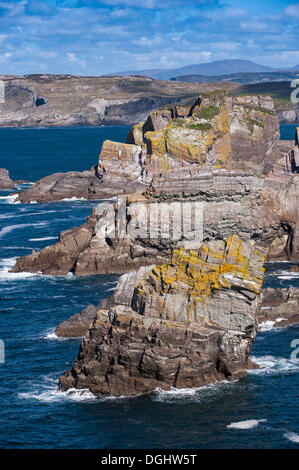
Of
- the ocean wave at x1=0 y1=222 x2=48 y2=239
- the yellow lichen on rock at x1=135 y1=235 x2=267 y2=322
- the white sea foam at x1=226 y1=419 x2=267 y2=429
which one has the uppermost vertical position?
the yellow lichen on rock at x1=135 y1=235 x2=267 y2=322

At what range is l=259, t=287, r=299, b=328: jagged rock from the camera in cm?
6931

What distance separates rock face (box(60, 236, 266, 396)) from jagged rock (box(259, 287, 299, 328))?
43.9ft

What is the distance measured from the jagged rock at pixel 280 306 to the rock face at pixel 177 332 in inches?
526

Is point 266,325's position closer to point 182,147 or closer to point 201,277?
point 201,277

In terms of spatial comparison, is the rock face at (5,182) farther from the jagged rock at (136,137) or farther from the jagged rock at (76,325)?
the jagged rock at (76,325)

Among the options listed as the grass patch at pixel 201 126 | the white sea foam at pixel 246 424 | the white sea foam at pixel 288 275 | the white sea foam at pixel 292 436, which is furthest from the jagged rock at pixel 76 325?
the grass patch at pixel 201 126

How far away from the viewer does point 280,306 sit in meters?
70.7

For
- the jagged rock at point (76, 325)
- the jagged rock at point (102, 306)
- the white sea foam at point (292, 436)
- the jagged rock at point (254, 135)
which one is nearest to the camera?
the white sea foam at point (292, 436)

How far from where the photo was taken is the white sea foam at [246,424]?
48.2m

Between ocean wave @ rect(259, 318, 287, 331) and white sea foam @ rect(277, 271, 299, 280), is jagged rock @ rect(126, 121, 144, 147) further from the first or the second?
ocean wave @ rect(259, 318, 287, 331)

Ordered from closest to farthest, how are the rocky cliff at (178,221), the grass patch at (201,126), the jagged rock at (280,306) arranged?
the jagged rock at (280,306) < the rocky cliff at (178,221) < the grass patch at (201,126)

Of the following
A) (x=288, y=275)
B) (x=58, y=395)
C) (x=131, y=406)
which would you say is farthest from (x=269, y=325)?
(x=58, y=395)

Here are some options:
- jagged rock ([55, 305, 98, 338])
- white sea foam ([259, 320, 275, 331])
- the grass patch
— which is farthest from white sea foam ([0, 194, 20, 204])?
white sea foam ([259, 320, 275, 331])

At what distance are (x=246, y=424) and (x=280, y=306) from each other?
77.4 ft
